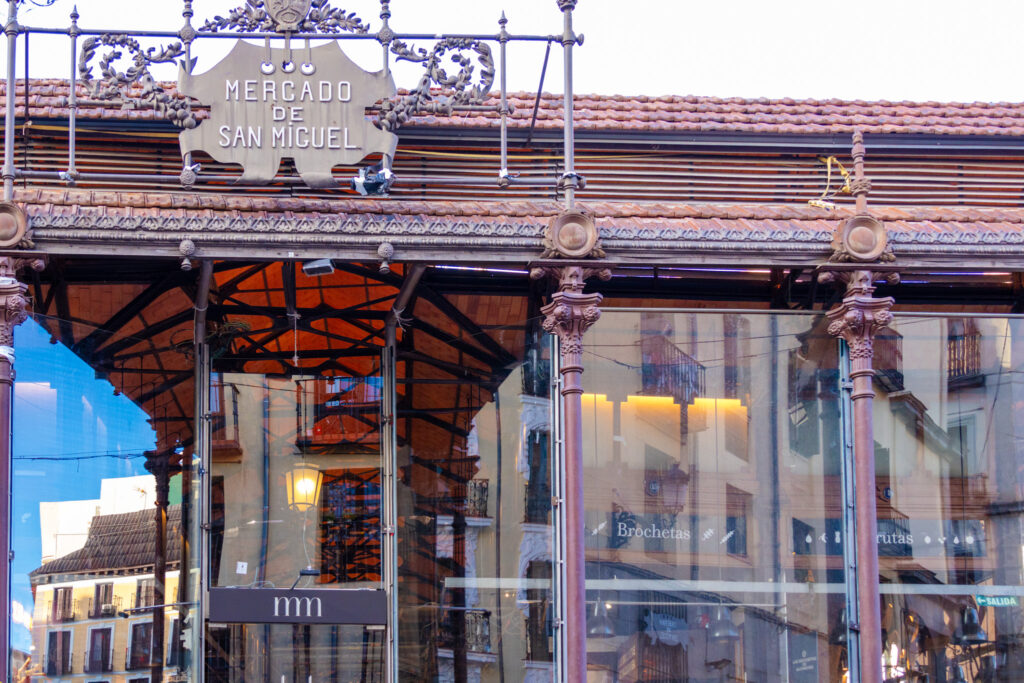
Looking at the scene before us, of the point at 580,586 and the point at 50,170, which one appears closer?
the point at 580,586

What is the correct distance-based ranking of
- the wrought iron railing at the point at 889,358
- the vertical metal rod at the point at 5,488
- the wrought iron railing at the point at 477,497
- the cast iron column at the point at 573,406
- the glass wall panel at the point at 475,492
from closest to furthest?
1. the vertical metal rod at the point at 5,488
2. the cast iron column at the point at 573,406
3. the glass wall panel at the point at 475,492
4. the wrought iron railing at the point at 477,497
5. the wrought iron railing at the point at 889,358

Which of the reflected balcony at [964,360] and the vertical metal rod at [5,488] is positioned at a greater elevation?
the reflected balcony at [964,360]

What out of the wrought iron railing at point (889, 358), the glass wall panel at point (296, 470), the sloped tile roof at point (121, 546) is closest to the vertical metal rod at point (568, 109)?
the glass wall panel at point (296, 470)

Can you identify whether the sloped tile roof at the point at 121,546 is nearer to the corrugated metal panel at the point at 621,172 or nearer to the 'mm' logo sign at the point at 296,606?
the 'mm' logo sign at the point at 296,606

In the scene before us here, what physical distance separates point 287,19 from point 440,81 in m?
1.74

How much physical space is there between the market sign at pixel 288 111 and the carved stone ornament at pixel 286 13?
0.26 meters

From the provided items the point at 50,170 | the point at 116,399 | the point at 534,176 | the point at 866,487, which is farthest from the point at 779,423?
the point at 50,170

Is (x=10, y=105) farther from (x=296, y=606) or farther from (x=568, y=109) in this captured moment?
(x=296, y=606)

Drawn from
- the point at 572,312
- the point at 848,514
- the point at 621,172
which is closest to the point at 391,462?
the point at 572,312

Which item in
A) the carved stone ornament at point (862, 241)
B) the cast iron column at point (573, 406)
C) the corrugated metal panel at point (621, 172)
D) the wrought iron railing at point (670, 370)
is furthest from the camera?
the corrugated metal panel at point (621, 172)

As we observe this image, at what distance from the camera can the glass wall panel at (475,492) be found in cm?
1727

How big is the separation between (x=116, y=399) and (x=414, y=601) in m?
3.83

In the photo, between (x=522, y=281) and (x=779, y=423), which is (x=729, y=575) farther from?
(x=522, y=281)

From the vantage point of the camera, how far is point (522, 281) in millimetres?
18156
